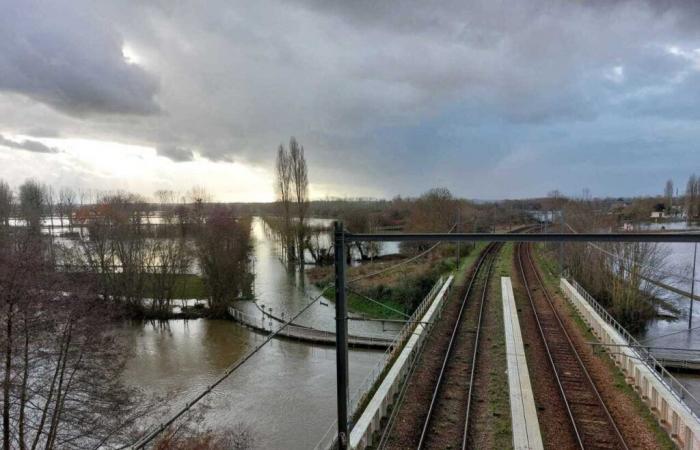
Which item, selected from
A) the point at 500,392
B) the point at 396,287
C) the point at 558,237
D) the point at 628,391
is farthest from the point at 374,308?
the point at 558,237

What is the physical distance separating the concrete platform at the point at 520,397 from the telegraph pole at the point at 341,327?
15.8 feet

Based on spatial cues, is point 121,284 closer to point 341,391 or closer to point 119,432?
point 119,432

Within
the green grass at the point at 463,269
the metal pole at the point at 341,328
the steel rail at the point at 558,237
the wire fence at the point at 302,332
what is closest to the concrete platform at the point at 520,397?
the metal pole at the point at 341,328

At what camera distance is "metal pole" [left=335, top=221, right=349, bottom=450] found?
5.37 m

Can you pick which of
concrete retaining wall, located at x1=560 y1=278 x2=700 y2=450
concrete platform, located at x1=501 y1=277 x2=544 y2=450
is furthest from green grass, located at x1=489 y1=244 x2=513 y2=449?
concrete retaining wall, located at x1=560 y1=278 x2=700 y2=450

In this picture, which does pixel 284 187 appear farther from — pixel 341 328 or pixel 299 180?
pixel 341 328

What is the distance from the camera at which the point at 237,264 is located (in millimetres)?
28625

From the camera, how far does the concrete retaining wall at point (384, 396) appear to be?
28.8ft

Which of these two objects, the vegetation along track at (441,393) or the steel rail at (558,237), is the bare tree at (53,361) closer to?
the vegetation along track at (441,393)

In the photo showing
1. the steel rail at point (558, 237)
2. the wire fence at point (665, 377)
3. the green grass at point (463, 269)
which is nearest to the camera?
the steel rail at point (558, 237)

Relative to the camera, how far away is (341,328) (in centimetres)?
555

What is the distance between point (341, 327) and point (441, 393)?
6931 mm

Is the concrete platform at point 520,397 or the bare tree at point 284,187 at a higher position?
the bare tree at point 284,187

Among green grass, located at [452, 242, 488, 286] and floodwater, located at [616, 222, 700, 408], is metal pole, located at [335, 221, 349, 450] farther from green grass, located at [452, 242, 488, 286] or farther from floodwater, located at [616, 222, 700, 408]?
green grass, located at [452, 242, 488, 286]
